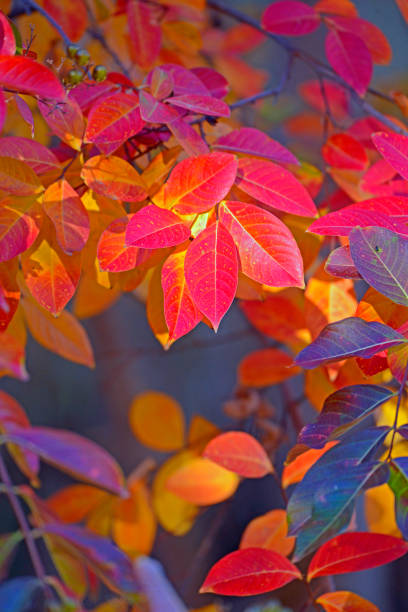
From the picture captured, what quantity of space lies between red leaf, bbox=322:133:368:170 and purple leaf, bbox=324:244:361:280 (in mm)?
288

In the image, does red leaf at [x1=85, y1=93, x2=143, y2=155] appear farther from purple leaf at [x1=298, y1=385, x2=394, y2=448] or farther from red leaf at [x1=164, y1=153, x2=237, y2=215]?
purple leaf at [x1=298, y1=385, x2=394, y2=448]

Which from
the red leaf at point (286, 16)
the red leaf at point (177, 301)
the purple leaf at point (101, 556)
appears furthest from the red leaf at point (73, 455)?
the red leaf at point (286, 16)

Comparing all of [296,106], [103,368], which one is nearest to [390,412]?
[103,368]

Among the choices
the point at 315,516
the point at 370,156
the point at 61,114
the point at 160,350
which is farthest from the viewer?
the point at 160,350

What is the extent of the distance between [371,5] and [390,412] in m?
0.88

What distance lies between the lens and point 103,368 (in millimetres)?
1396

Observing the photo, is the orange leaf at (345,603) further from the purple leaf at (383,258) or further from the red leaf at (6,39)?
the red leaf at (6,39)

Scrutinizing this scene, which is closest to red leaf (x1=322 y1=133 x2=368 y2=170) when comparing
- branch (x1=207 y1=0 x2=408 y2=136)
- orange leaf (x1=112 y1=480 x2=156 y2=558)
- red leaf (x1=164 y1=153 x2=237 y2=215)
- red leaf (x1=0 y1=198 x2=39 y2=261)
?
branch (x1=207 y1=0 x2=408 y2=136)

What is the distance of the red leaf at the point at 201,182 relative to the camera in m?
0.46

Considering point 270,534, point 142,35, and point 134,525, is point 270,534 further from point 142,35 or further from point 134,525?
point 142,35

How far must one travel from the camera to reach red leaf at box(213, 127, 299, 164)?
54cm

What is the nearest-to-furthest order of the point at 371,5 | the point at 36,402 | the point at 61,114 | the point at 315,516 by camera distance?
1. the point at 315,516
2. the point at 61,114
3. the point at 371,5
4. the point at 36,402

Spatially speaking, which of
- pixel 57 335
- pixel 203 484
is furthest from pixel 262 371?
pixel 57 335

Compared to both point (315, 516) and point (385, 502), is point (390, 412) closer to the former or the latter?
point (385, 502)
